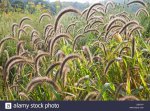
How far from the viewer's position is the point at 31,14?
6059 millimetres

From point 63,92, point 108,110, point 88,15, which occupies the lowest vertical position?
point 108,110

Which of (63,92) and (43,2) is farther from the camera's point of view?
(43,2)

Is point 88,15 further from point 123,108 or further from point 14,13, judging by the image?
point 14,13

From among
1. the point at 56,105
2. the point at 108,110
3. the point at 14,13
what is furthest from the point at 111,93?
the point at 14,13

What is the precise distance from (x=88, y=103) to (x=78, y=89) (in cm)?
12

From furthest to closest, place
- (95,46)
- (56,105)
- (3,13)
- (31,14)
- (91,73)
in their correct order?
(31,14) → (3,13) → (95,46) → (91,73) → (56,105)

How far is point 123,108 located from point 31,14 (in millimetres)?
3055

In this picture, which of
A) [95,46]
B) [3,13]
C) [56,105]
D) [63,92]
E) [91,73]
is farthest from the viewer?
[3,13]

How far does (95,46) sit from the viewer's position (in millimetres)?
3855

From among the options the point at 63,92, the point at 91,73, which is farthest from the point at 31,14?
the point at 63,92

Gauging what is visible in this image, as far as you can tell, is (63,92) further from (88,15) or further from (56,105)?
(88,15)

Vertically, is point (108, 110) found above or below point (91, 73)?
below

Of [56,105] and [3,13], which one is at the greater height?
[3,13]

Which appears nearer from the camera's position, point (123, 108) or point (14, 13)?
point (123, 108)
